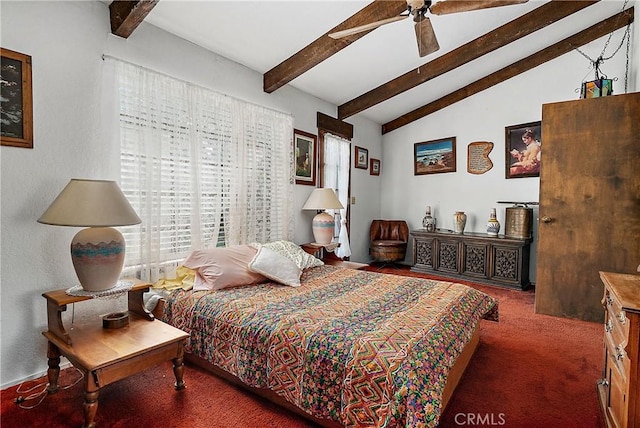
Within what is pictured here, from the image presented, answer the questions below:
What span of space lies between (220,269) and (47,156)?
1.34m

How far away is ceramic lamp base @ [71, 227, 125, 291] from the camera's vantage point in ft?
6.04

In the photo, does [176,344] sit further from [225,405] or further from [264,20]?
[264,20]

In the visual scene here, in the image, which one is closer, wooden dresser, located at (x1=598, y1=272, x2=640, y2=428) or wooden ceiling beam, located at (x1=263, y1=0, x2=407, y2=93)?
wooden dresser, located at (x1=598, y1=272, x2=640, y2=428)

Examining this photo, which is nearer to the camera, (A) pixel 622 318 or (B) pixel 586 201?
(A) pixel 622 318

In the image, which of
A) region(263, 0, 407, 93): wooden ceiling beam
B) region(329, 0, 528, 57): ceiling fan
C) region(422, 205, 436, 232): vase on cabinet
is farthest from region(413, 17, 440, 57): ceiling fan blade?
region(422, 205, 436, 232): vase on cabinet

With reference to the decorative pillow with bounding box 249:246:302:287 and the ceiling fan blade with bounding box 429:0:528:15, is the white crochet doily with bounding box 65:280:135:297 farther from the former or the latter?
the ceiling fan blade with bounding box 429:0:528:15

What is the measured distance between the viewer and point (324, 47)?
3039mm

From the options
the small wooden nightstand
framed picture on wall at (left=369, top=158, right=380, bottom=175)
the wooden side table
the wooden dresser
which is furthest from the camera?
framed picture on wall at (left=369, top=158, right=380, bottom=175)

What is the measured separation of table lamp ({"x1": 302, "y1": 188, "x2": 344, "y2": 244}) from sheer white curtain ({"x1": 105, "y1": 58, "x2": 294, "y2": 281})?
379 mm

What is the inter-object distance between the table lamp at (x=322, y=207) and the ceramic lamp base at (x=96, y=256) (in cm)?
231

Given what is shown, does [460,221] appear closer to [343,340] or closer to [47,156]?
[343,340]

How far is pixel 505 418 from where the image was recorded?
1.75 metres

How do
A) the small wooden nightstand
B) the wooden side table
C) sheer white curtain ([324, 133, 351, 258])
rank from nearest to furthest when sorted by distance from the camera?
the wooden side table, the small wooden nightstand, sheer white curtain ([324, 133, 351, 258])
